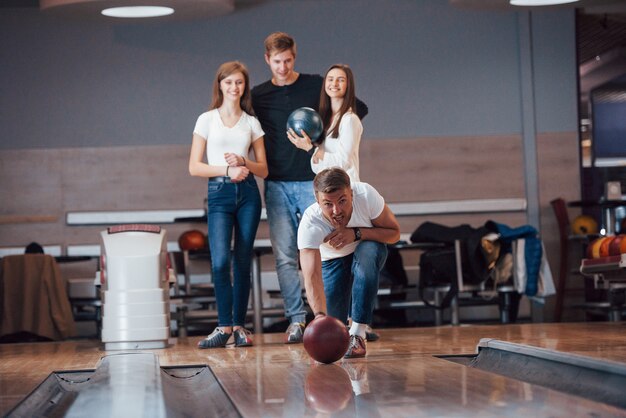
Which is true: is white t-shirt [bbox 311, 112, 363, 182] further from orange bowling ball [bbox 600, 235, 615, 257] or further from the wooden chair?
the wooden chair

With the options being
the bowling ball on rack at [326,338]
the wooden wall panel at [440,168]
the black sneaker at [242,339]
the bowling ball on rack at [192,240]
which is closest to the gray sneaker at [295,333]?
the black sneaker at [242,339]

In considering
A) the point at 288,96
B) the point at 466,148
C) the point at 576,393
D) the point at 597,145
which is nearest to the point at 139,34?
the point at 466,148

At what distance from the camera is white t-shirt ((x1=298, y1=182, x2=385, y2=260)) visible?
143 inches

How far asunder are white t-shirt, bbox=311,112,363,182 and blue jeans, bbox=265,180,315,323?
0.24m

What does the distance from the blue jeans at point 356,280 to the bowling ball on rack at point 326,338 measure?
0.45 meters

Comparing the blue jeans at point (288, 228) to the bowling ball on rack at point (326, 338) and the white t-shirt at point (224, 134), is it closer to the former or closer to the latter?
the white t-shirt at point (224, 134)

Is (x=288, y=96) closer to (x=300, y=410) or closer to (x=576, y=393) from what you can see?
(x=576, y=393)

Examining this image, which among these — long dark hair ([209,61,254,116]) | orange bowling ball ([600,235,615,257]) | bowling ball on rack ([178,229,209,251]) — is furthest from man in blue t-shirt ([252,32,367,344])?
bowling ball on rack ([178,229,209,251])

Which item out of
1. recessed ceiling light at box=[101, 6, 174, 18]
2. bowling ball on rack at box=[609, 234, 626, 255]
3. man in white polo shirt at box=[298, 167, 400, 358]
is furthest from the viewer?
recessed ceiling light at box=[101, 6, 174, 18]

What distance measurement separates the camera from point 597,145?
11172mm

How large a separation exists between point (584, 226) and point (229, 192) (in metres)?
4.32

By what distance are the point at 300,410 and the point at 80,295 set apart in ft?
19.2

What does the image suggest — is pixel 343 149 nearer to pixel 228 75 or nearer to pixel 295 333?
pixel 228 75

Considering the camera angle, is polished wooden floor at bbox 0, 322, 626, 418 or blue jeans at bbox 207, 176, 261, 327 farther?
blue jeans at bbox 207, 176, 261, 327
